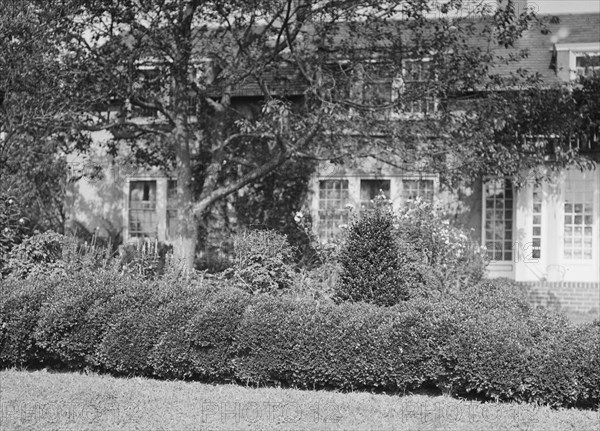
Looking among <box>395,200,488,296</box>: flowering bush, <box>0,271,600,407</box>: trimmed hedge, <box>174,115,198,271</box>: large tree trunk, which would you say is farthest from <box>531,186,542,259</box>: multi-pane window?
<box>174,115,198,271</box>: large tree trunk

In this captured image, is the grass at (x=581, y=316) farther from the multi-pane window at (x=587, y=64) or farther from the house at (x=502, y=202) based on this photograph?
the multi-pane window at (x=587, y=64)

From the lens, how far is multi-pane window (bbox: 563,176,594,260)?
599 inches

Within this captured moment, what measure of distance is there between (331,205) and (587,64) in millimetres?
7064

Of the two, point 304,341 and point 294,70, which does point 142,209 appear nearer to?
point 294,70

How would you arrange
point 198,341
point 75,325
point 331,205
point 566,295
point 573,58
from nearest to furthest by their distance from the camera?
point 198,341 < point 75,325 < point 566,295 < point 573,58 < point 331,205

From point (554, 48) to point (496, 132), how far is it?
14.9ft

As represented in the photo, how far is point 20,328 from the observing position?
794 cm

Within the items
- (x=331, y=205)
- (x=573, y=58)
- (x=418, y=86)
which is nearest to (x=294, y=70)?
(x=418, y=86)

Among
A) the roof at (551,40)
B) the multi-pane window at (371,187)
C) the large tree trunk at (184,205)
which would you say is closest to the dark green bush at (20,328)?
the large tree trunk at (184,205)

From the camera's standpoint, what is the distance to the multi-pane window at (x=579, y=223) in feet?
49.9

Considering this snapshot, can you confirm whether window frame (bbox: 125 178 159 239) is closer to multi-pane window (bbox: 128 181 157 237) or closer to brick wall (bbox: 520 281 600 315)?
multi-pane window (bbox: 128 181 157 237)

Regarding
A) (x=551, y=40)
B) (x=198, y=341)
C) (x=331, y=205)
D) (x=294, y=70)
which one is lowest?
(x=198, y=341)

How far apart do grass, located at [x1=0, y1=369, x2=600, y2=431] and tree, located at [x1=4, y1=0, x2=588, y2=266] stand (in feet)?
16.9

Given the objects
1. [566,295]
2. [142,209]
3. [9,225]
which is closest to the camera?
[9,225]
